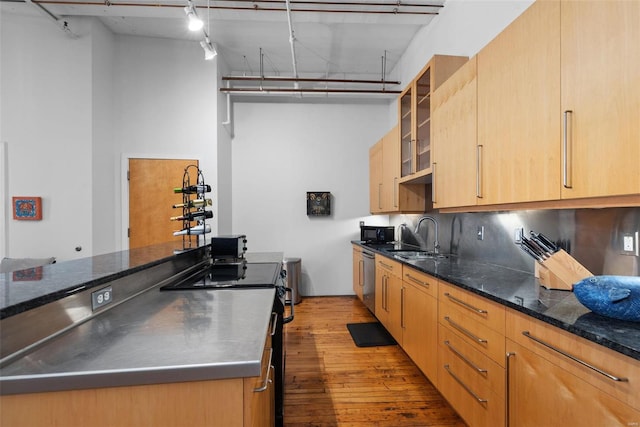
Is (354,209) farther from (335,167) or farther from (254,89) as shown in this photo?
(254,89)

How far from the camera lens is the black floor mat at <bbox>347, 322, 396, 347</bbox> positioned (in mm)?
3056

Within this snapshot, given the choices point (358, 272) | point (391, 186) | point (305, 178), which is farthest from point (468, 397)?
point (305, 178)

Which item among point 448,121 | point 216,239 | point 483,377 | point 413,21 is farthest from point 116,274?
point 413,21

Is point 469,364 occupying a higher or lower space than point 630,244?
lower

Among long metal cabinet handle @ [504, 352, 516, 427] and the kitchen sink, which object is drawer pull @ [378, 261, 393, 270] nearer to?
the kitchen sink

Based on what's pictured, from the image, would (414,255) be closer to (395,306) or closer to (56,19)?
(395,306)

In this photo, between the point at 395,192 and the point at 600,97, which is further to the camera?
the point at 395,192

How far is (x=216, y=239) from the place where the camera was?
90.1 inches

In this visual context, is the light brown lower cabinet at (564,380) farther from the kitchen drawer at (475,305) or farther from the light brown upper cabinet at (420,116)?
the light brown upper cabinet at (420,116)

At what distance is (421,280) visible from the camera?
2250 mm

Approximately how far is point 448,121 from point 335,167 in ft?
8.93

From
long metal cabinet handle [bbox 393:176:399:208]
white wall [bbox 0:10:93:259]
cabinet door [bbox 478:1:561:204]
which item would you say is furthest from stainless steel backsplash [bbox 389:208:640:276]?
white wall [bbox 0:10:93:259]

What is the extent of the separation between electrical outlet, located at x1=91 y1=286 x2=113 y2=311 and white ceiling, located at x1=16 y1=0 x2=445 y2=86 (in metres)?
3.06

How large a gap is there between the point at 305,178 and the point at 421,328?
318 cm
